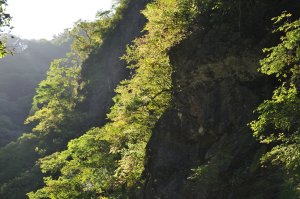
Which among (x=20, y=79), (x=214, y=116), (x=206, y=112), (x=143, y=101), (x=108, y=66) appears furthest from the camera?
(x=20, y=79)

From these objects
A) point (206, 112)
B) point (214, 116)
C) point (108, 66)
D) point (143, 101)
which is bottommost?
point (214, 116)

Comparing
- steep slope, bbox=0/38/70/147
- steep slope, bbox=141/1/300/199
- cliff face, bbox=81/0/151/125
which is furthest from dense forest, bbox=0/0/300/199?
steep slope, bbox=0/38/70/147

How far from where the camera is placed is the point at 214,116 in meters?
17.0

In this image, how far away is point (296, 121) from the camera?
9.24 m

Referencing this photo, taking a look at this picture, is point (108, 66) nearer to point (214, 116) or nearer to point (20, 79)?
point (214, 116)

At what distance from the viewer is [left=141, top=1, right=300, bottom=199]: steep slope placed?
569 inches

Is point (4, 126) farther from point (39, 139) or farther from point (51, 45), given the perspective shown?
point (51, 45)

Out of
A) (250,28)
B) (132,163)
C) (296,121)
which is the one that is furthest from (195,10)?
(296,121)

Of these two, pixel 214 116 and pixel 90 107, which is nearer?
pixel 214 116

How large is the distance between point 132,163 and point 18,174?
109 feet

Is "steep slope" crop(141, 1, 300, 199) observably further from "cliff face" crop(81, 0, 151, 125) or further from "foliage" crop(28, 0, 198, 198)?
"cliff face" crop(81, 0, 151, 125)

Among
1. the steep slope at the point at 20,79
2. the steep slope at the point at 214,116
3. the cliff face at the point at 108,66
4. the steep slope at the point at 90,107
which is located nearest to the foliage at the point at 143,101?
the steep slope at the point at 214,116

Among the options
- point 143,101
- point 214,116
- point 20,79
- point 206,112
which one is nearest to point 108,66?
point 143,101

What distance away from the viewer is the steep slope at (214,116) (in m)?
14.5
